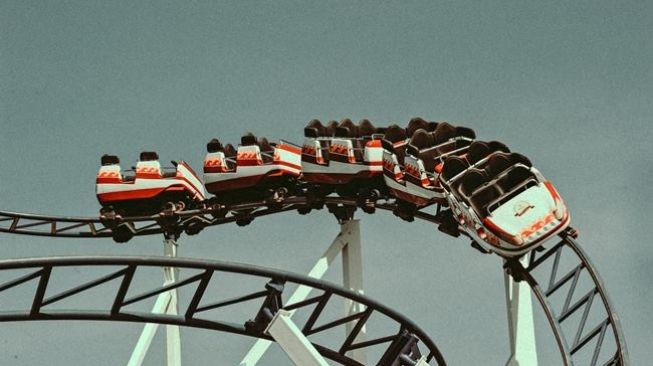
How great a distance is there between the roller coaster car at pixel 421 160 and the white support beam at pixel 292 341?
659cm

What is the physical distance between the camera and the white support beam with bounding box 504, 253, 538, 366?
14.5 metres

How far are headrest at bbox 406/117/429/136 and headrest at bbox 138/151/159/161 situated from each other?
12.0 feet

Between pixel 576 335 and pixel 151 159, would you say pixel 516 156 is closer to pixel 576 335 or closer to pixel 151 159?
pixel 576 335

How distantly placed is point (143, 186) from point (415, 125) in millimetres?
3894

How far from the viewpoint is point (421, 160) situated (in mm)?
15531

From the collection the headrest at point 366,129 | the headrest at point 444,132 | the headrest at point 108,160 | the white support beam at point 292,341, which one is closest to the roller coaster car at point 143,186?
the headrest at point 108,160

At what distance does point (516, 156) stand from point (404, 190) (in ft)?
6.52

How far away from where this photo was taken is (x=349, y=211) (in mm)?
16438

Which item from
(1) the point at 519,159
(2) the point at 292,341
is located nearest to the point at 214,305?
(2) the point at 292,341

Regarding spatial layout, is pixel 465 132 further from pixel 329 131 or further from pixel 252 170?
pixel 252 170

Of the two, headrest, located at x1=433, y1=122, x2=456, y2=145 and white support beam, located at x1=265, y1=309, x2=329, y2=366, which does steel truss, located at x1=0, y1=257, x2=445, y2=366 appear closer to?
white support beam, located at x1=265, y1=309, x2=329, y2=366

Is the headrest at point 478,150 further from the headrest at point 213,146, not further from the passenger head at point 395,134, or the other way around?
the headrest at point 213,146

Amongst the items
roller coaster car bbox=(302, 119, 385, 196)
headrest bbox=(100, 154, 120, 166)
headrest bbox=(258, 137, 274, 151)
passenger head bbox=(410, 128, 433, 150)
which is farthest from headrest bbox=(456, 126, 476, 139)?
headrest bbox=(100, 154, 120, 166)

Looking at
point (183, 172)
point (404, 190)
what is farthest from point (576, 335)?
point (183, 172)
